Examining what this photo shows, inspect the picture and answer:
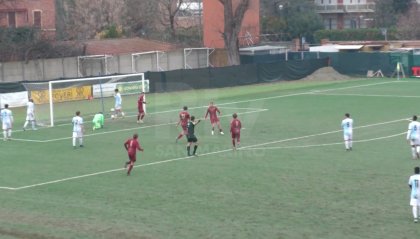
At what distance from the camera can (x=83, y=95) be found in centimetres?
5334

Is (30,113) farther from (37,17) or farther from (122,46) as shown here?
(37,17)

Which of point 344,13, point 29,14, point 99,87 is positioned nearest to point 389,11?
point 344,13

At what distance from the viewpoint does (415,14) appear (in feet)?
315

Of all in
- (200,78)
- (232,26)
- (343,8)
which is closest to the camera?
(200,78)

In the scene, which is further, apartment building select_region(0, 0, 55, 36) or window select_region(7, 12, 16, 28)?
window select_region(7, 12, 16, 28)

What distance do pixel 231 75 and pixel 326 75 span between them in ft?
30.5

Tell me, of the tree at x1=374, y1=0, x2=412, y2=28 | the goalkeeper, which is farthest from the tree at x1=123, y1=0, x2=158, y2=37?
the goalkeeper

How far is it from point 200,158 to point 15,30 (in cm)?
3947

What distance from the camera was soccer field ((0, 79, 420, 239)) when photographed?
72.1 feet

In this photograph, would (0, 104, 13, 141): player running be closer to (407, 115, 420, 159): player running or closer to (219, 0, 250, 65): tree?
(407, 115, 420, 159): player running

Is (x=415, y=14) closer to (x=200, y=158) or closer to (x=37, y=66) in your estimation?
(x=37, y=66)

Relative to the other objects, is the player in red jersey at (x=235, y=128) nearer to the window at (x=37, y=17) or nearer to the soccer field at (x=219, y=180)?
→ the soccer field at (x=219, y=180)

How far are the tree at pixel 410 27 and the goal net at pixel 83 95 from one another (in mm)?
46186

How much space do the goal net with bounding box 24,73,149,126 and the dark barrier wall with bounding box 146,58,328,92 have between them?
197 inches
